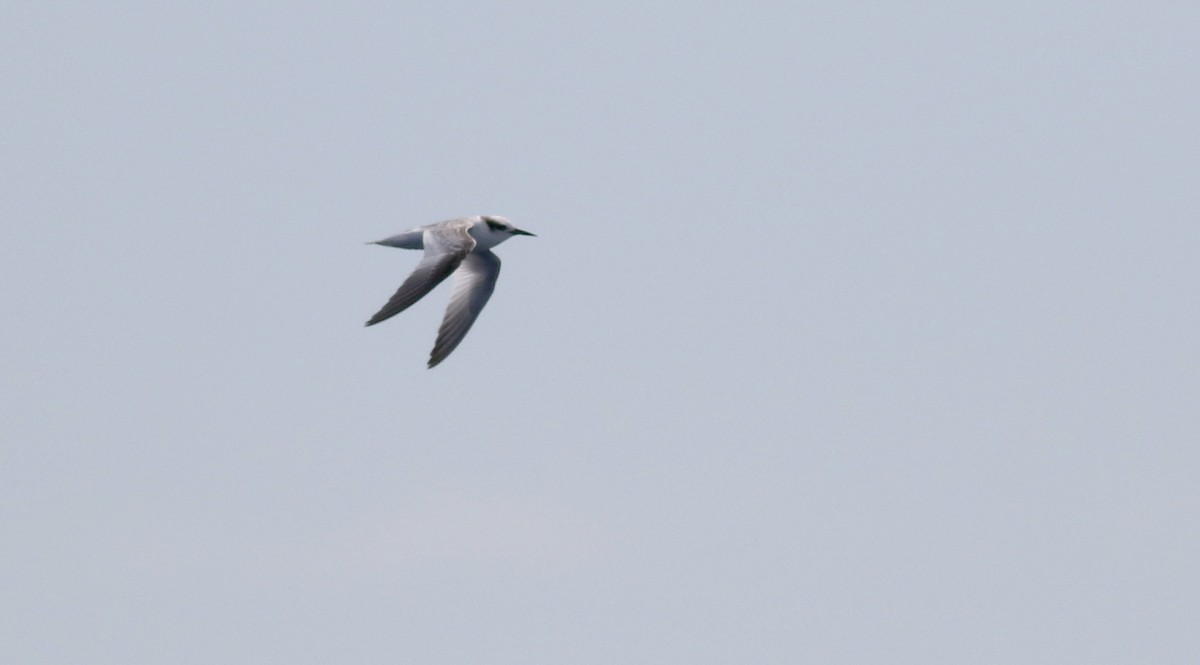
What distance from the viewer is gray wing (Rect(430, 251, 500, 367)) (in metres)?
33.9

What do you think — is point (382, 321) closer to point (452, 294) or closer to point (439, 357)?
point (439, 357)

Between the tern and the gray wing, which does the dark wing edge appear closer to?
the tern

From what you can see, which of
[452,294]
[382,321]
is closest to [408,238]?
[452,294]

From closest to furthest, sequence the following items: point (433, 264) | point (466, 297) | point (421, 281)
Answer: point (421, 281) < point (433, 264) < point (466, 297)

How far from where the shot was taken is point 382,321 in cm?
2988

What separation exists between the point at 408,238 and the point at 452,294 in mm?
1765

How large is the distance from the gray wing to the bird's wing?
1750 millimetres

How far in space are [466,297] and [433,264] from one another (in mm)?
3289

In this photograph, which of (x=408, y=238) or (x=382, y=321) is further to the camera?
(x=408, y=238)

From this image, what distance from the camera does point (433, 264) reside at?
32500 mm

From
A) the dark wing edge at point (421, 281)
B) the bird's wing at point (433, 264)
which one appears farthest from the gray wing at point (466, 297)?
the dark wing edge at point (421, 281)

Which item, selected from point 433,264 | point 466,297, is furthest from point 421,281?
point 466,297

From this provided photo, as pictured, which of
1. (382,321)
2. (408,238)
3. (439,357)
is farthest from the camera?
(408,238)

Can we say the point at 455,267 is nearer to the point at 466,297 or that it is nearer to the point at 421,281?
the point at 421,281
